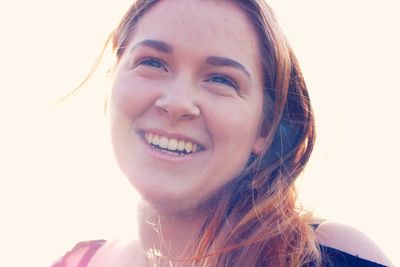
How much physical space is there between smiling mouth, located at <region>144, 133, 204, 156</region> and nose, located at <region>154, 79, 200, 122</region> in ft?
0.31

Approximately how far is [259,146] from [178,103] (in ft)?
1.53

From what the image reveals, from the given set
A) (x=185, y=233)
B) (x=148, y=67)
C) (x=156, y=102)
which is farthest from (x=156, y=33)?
(x=185, y=233)

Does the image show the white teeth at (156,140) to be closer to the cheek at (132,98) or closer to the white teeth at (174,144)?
the white teeth at (174,144)

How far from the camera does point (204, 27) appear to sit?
2.18 metres

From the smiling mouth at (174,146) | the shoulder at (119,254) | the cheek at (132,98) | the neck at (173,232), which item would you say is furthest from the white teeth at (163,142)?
the shoulder at (119,254)

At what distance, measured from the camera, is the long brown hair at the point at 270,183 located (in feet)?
7.11

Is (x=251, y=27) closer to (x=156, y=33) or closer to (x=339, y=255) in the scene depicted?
(x=156, y=33)

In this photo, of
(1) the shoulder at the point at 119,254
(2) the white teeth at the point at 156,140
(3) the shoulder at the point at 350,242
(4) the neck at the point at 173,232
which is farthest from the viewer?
(1) the shoulder at the point at 119,254

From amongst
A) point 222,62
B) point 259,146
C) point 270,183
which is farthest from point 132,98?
point 270,183

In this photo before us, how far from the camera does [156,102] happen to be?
214 cm

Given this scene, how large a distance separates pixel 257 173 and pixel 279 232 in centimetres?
30

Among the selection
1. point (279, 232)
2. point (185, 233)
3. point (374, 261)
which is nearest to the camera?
point (374, 261)

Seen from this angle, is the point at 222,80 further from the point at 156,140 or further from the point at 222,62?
the point at 156,140

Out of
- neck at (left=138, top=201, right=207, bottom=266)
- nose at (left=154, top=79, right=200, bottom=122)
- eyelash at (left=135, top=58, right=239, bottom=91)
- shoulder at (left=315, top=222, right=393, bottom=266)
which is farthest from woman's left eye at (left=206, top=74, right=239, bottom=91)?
shoulder at (left=315, top=222, right=393, bottom=266)
